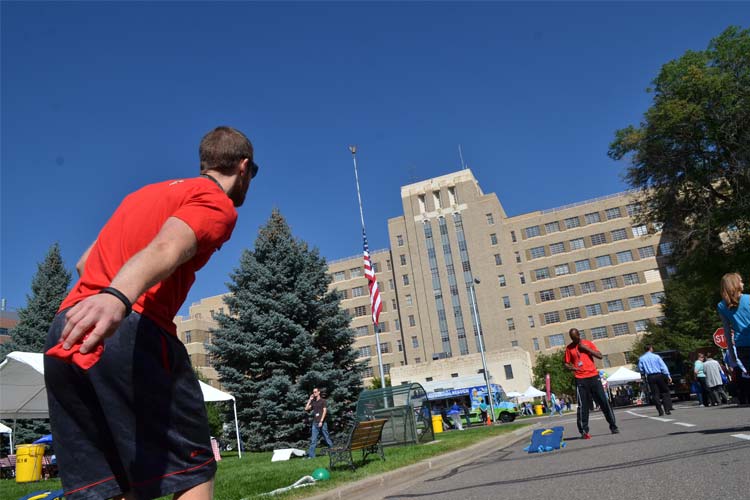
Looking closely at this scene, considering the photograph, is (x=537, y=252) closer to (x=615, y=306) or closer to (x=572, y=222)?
(x=572, y=222)

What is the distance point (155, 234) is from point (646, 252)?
79.9 m

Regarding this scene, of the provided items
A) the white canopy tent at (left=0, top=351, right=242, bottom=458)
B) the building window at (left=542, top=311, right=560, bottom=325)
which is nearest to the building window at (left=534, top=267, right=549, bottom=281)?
the building window at (left=542, top=311, right=560, bottom=325)

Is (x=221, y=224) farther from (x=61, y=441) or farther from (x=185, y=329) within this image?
(x=185, y=329)

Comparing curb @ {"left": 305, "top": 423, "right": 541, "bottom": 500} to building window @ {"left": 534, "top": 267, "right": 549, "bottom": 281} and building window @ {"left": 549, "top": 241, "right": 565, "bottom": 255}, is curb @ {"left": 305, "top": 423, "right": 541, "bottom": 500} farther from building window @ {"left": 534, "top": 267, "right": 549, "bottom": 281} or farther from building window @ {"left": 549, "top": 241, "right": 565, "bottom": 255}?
building window @ {"left": 549, "top": 241, "right": 565, "bottom": 255}

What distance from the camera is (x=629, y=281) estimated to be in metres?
74.1

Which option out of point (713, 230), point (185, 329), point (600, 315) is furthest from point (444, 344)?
point (713, 230)

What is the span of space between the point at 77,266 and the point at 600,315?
7826 cm

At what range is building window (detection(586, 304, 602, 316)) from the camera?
74500 mm

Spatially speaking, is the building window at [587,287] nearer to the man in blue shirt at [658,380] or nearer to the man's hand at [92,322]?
the man in blue shirt at [658,380]

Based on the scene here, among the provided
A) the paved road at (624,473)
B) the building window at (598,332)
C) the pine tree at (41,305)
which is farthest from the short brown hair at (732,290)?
the building window at (598,332)

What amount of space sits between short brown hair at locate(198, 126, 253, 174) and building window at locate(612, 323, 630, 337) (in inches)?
3064

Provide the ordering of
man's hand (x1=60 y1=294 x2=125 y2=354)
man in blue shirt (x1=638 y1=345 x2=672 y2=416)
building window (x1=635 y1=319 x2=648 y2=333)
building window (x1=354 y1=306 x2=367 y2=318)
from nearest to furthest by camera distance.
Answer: man's hand (x1=60 y1=294 x2=125 y2=354), man in blue shirt (x1=638 y1=345 x2=672 y2=416), building window (x1=635 y1=319 x2=648 y2=333), building window (x1=354 y1=306 x2=367 y2=318)

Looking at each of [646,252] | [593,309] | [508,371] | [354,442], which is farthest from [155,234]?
[646,252]

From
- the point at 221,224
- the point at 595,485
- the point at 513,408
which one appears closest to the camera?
the point at 221,224
